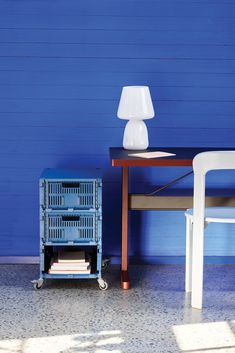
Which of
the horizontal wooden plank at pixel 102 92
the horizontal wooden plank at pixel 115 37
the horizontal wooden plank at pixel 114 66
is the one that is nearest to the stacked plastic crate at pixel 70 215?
the horizontal wooden plank at pixel 102 92

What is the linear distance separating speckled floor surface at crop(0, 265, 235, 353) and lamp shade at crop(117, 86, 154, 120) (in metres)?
1.11

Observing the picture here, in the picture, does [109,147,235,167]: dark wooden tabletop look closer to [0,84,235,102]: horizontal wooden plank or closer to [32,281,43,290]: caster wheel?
[0,84,235,102]: horizontal wooden plank

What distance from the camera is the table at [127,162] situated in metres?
3.93

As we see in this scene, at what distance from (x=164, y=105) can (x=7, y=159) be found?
1197mm

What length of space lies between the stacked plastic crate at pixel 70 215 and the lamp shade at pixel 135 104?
47 centimetres

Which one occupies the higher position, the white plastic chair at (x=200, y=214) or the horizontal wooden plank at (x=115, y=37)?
the horizontal wooden plank at (x=115, y=37)

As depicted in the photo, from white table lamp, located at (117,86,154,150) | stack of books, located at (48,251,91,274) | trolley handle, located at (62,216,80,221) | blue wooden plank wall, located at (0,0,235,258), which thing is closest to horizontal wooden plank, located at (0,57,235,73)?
blue wooden plank wall, located at (0,0,235,258)

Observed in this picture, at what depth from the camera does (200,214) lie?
12.5ft

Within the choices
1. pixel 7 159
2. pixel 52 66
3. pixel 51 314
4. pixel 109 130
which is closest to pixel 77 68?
pixel 52 66

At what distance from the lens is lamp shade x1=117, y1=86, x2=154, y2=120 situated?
4379 mm

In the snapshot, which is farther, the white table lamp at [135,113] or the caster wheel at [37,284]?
the white table lamp at [135,113]

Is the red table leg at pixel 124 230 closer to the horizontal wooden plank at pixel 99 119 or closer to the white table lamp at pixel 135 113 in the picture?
the white table lamp at pixel 135 113

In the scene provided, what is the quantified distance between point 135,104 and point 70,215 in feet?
2.76

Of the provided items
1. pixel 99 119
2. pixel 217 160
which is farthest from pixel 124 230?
pixel 217 160
